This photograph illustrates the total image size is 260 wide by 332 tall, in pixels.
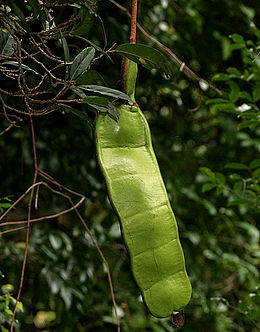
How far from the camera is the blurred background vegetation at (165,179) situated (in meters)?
1.17

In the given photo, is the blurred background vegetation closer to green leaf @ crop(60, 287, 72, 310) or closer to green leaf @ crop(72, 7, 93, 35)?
green leaf @ crop(60, 287, 72, 310)

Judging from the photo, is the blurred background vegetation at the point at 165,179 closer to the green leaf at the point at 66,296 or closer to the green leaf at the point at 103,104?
the green leaf at the point at 66,296

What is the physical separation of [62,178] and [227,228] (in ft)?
2.59

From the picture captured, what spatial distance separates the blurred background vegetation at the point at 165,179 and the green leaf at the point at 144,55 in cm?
45

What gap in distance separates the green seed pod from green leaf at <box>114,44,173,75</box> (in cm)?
10

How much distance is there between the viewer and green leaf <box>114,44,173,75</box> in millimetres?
535

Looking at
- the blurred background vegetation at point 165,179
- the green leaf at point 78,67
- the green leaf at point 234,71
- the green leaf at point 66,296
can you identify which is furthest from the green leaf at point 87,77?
the green leaf at point 66,296

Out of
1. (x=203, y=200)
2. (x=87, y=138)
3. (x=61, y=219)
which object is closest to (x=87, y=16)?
(x=87, y=138)

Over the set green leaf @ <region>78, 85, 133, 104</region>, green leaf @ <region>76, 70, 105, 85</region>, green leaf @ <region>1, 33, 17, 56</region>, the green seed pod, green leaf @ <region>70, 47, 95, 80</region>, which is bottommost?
the green seed pod

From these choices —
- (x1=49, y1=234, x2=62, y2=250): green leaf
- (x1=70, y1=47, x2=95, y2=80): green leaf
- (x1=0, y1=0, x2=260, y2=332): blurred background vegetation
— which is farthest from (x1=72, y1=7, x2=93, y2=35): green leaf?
(x1=49, y1=234, x2=62, y2=250): green leaf

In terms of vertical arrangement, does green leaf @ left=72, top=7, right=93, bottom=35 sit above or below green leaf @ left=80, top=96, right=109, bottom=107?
above

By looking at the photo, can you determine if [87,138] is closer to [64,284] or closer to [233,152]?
[64,284]

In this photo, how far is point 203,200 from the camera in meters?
1.57

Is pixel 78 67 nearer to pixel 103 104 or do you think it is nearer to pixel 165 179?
pixel 103 104
